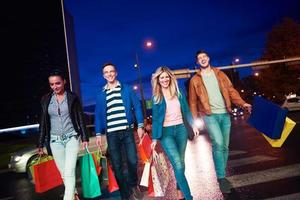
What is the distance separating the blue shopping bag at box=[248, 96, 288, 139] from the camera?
19.2 feet

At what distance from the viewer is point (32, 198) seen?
746cm

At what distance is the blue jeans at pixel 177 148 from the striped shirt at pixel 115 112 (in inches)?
26.5

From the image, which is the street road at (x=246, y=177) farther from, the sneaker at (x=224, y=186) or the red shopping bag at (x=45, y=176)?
the red shopping bag at (x=45, y=176)

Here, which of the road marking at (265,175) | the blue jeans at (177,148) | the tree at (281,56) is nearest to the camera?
the blue jeans at (177,148)

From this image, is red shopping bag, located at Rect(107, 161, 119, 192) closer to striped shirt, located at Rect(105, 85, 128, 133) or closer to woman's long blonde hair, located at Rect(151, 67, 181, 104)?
striped shirt, located at Rect(105, 85, 128, 133)

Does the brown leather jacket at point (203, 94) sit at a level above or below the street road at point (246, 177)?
above

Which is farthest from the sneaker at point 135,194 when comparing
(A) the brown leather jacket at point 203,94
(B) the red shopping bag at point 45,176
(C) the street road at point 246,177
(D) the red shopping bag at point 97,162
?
(A) the brown leather jacket at point 203,94

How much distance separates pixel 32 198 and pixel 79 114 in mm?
3065

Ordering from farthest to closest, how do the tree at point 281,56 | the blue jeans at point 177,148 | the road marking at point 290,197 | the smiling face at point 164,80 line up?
the tree at point 281,56, the smiling face at point 164,80, the blue jeans at point 177,148, the road marking at point 290,197

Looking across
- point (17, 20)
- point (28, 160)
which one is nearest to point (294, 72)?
point (28, 160)

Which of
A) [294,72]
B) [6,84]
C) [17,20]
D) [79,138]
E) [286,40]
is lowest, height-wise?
[79,138]

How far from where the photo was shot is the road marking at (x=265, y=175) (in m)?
6.09

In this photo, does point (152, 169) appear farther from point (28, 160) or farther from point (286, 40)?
point (286, 40)

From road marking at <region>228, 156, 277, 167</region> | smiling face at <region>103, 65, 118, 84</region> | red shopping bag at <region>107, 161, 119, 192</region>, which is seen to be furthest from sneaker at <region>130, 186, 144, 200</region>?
road marking at <region>228, 156, 277, 167</region>
